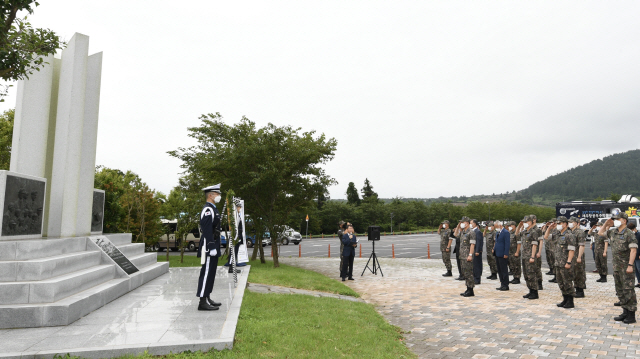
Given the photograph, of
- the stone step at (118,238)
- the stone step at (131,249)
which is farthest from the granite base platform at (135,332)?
the stone step at (118,238)

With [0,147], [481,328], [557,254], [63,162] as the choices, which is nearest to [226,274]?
[63,162]

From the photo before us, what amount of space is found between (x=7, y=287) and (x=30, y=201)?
259 cm

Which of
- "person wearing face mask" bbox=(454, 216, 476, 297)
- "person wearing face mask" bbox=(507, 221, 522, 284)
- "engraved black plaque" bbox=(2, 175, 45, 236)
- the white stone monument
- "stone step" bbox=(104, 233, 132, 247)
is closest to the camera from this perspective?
the white stone monument

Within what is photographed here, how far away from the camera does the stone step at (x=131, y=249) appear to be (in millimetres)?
9342

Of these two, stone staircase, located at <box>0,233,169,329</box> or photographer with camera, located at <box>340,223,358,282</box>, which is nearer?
stone staircase, located at <box>0,233,169,329</box>

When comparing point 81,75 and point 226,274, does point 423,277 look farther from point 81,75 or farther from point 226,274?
point 81,75

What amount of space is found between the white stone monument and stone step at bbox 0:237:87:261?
1cm

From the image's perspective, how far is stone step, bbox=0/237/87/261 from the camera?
18.7 ft

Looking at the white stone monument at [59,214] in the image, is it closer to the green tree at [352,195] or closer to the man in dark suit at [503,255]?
the man in dark suit at [503,255]

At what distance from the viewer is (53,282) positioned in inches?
209

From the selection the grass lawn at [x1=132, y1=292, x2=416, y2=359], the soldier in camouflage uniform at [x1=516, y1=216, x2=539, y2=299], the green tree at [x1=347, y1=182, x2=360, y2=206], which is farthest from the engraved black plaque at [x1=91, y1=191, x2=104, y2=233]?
the green tree at [x1=347, y1=182, x2=360, y2=206]

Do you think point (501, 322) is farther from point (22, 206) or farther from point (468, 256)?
point (22, 206)

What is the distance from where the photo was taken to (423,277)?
13273 millimetres

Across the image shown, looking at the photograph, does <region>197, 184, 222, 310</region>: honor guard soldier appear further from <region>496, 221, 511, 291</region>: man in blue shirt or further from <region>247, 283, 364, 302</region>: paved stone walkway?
<region>496, 221, 511, 291</region>: man in blue shirt
